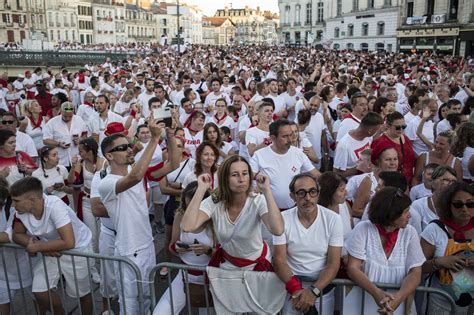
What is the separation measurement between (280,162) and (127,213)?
1864mm

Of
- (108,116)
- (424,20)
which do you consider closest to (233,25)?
(424,20)

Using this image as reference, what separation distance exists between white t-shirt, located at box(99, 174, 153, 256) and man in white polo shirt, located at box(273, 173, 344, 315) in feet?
5.02

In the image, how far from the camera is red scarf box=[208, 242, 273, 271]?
3.48 meters

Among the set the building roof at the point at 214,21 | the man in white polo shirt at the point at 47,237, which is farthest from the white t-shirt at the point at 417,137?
the building roof at the point at 214,21

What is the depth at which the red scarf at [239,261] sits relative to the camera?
3.48 meters

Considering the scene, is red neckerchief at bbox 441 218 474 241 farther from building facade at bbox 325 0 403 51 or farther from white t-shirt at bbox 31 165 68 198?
building facade at bbox 325 0 403 51

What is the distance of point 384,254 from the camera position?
3443 mm

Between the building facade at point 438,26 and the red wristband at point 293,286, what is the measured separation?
40001mm

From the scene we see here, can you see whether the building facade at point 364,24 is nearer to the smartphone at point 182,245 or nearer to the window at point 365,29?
the window at point 365,29

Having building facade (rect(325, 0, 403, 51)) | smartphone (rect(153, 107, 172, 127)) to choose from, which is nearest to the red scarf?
smartphone (rect(153, 107, 172, 127))

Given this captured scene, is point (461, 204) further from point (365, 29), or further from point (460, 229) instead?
point (365, 29)

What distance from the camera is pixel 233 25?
177 meters

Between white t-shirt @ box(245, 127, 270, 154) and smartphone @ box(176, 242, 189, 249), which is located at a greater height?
white t-shirt @ box(245, 127, 270, 154)

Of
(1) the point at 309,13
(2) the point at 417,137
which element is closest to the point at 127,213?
(2) the point at 417,137
